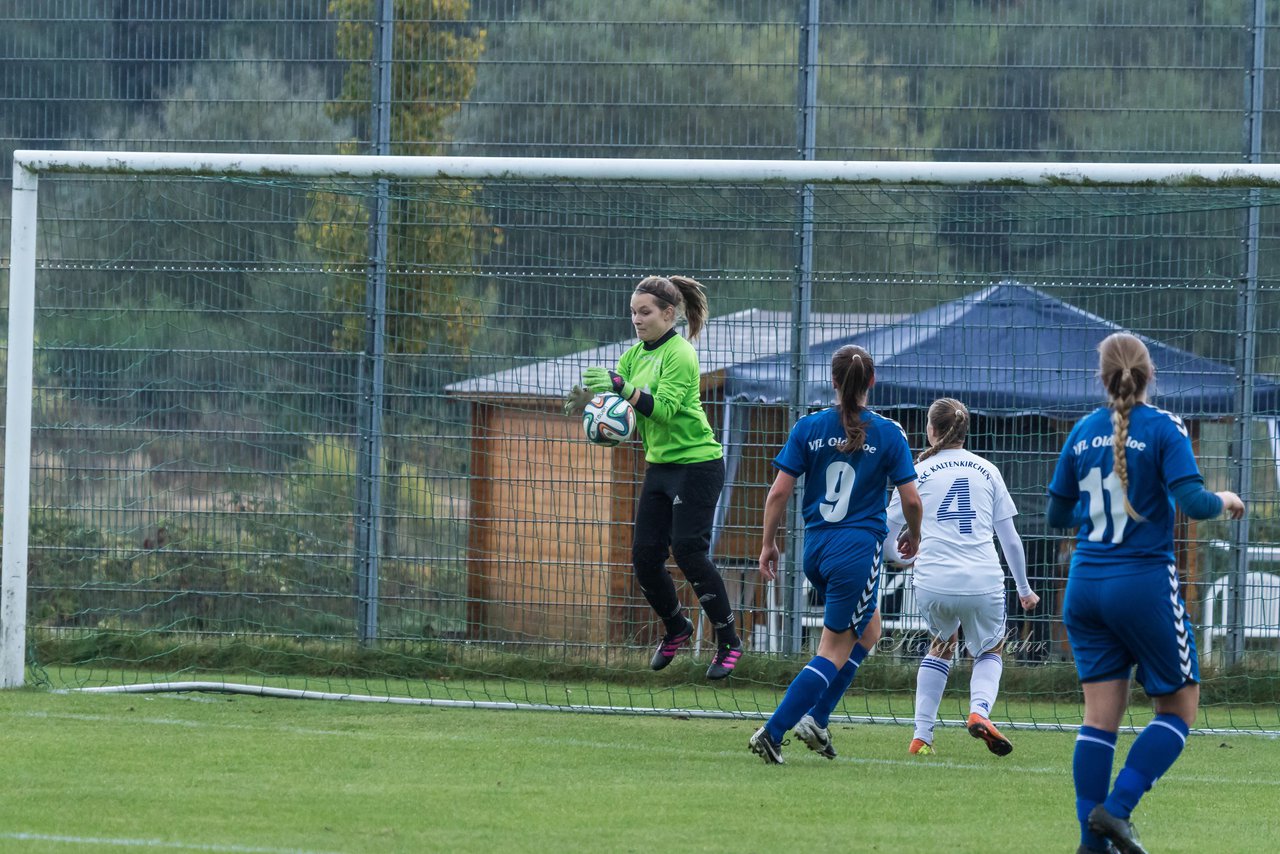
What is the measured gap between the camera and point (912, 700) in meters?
9.41

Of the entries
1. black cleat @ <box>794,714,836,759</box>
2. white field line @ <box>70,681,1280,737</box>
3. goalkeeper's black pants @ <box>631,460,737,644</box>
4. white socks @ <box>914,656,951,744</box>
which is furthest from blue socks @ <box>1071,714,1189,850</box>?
white field line @ <box>70,681,1280,737</box>

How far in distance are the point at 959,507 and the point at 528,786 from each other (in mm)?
2424

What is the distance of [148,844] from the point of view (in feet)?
16.2

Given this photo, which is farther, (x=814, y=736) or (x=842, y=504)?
(x=814, y=736)

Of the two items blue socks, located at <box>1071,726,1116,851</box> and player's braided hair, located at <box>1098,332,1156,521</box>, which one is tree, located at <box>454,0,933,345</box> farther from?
blue socks, located at <box>1071,726,1116,851</box>

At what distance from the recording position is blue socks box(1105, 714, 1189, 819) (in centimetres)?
484

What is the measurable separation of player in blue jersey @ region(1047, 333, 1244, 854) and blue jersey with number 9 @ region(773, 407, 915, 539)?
5.66 feet

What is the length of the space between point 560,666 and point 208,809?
4.33m

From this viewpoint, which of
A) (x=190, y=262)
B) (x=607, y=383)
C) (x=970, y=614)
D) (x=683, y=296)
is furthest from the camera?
(x=190, y=262)

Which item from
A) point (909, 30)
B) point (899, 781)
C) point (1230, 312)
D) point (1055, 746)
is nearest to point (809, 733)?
point (899, 781)

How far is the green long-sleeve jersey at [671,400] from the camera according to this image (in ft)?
25.6

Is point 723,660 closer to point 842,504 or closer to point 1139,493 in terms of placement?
point 842,504

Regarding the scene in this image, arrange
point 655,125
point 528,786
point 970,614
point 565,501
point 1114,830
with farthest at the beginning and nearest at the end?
point 655,125, point 565,501, point 970,614, point 528,786, point 1114,830

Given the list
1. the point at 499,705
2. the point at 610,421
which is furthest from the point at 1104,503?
the point at 499,705
